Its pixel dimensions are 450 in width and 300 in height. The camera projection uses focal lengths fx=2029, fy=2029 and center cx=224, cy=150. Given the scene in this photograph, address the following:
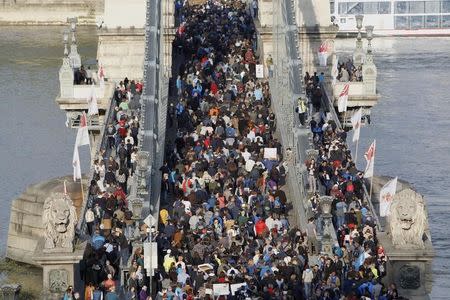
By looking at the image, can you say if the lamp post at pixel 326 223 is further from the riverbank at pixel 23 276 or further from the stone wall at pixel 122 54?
the stone wall at pixel 122 54

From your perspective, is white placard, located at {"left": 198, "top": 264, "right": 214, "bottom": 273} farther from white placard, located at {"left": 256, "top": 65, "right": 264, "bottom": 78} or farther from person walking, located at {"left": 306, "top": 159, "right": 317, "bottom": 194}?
white placard, located at {"left": 256, "top": 65, "right": 264, "bottom": 78}

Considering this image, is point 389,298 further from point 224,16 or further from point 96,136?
point 224,16

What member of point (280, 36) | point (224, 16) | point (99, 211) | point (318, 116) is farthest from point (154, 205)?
point (224, 16)

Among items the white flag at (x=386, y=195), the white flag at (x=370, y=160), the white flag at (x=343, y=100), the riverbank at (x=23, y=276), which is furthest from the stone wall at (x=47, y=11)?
the white flag at (x=386, y=195)

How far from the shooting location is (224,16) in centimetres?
7794

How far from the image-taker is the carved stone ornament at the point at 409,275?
113ft

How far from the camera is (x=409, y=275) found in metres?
34.5

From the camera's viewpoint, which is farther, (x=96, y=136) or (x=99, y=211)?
(x=96, y=136)

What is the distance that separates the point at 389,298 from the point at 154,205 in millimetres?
9477

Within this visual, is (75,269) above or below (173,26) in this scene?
below

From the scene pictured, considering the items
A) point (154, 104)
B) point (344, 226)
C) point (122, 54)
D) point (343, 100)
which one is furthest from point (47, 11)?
point (344, 226)

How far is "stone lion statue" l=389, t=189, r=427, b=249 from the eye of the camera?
112 ft

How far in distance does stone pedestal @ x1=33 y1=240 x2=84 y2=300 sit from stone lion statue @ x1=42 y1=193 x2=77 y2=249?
0.78 ft

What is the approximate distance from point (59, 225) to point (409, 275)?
237 inches
